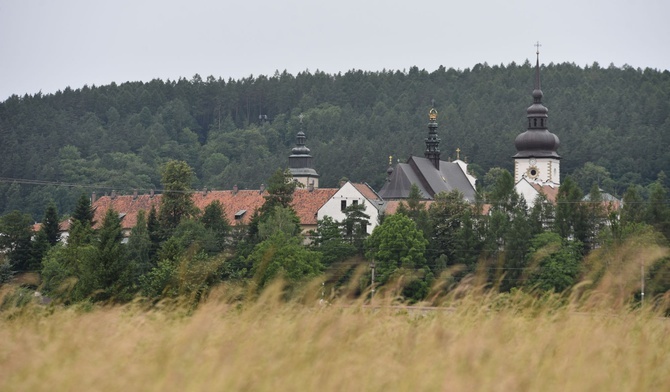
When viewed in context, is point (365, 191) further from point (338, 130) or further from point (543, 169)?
point (338, 130)

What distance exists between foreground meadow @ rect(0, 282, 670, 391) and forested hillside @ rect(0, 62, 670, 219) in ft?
418

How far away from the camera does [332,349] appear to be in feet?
26.1

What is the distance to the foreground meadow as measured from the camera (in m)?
6.89

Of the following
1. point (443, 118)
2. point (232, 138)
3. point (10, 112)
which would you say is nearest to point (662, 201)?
point (443, 118)

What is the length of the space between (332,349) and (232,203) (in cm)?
8643

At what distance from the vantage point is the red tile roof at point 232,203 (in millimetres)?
86000

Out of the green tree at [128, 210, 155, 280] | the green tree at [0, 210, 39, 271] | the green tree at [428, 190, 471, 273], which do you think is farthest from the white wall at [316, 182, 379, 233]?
the green tree at [0, 210, 39, 271]

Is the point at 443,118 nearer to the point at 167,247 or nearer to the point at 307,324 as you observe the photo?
the point at 167,247

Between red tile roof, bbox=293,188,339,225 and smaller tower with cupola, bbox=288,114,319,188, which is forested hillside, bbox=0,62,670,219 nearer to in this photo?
smaller tower with cupola, bbox=288,114,319,188

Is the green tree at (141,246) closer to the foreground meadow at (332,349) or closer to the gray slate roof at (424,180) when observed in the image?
the gray slate roof at (424,180)

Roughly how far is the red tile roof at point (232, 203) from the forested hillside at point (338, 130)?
35.2 meters

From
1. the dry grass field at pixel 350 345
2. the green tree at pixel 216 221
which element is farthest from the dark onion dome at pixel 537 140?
the dry grass field at pixel 350 345

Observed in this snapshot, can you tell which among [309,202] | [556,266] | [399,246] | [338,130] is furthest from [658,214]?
[338,130]

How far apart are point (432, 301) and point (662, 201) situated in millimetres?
60808
